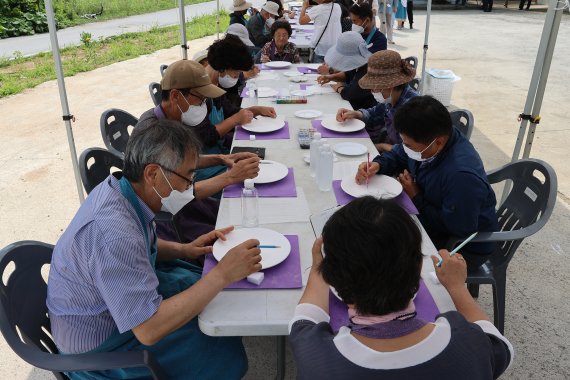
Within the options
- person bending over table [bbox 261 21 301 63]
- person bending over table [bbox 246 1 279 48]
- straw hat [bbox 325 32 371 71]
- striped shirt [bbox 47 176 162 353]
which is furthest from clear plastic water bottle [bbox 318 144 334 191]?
person bending over table [bbox 246 1 279 48]

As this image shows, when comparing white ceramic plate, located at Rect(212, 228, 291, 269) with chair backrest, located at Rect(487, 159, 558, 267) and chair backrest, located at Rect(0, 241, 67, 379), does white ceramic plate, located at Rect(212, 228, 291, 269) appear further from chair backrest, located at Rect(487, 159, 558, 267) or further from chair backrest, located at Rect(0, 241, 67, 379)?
chair backrest, located at Rect(487, 159, 558, 267)

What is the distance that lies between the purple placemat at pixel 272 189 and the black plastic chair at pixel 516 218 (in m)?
0.88

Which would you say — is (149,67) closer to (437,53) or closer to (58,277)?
(437,53)

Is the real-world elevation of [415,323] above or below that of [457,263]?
above

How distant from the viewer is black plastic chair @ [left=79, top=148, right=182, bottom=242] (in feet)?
8.29

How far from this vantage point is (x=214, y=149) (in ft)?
11.5

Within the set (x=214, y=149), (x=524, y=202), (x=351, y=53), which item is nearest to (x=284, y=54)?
(x=351, y=53)

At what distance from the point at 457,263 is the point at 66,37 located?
13.9 metres

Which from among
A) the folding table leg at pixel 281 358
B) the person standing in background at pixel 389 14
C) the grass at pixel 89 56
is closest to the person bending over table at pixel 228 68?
the folding table leg at pixel 281 358

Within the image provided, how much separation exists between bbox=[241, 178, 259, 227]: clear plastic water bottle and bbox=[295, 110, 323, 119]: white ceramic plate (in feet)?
4.34

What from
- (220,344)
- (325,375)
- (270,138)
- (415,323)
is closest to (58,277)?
(220,344)

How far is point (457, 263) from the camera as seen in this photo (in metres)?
1.59

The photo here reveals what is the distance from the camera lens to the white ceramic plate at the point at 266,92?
4154 mm

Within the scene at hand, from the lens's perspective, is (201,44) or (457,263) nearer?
(457,263)
